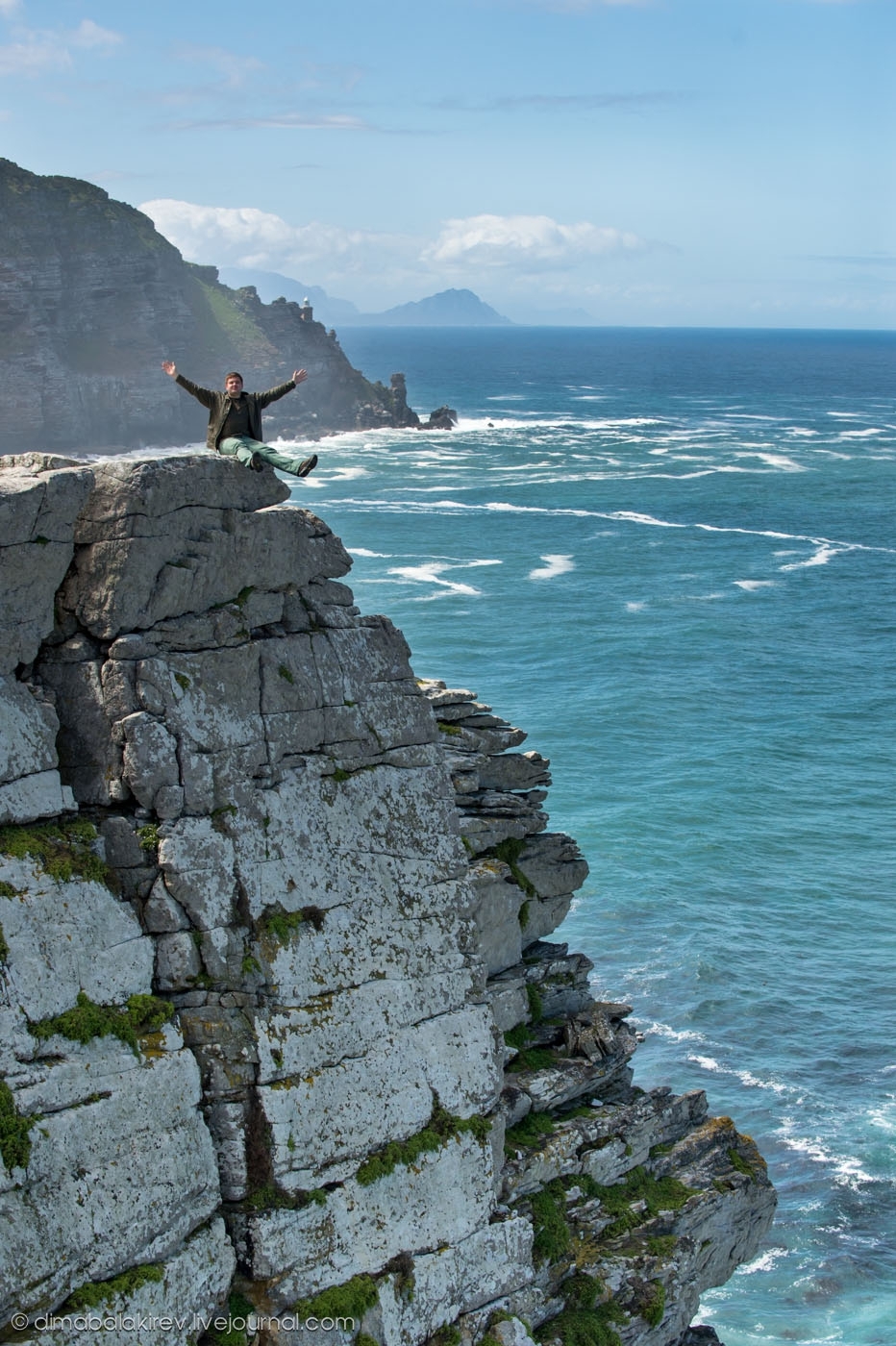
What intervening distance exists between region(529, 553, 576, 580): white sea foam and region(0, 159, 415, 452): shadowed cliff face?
62.4 metres

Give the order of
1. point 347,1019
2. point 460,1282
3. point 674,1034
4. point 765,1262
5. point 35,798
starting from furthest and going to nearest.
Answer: point 674,1034, point 765,1262, point 460,1282, point 347,1019, point 35,798

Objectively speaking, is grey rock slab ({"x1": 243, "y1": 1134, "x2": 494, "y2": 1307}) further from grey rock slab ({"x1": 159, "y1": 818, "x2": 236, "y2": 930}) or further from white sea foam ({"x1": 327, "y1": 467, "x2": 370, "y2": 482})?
white sea foam ({"x1": 327, "y1": 467, "x2": 370, "y2": 482})

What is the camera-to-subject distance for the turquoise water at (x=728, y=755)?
3687cm

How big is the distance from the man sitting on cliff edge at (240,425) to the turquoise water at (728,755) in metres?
22.7

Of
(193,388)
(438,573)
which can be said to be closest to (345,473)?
(438,573)

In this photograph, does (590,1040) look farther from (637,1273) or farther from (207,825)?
(207,825)

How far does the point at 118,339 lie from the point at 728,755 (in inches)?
4535

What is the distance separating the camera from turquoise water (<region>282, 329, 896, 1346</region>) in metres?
36.9

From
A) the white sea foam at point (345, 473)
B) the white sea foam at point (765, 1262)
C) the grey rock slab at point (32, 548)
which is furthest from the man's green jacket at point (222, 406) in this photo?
the white sea foam at point (345, 473)

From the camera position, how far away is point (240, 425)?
63.6 feet

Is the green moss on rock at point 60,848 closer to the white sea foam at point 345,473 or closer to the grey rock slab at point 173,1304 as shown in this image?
the grey rock slab at point 173,1304

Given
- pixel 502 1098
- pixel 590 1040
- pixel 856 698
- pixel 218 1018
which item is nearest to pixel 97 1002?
pixel 218 1018

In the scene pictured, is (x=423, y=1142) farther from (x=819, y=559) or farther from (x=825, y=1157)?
(x=819, y=559)

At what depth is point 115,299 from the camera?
6304 inches
